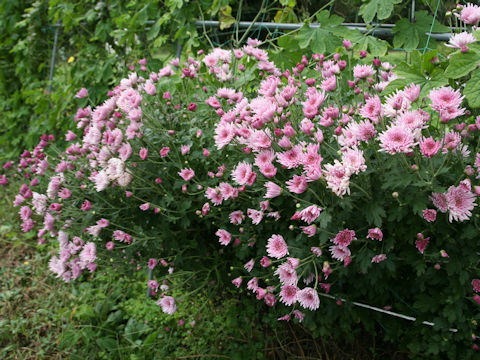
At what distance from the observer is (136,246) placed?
1.93 m

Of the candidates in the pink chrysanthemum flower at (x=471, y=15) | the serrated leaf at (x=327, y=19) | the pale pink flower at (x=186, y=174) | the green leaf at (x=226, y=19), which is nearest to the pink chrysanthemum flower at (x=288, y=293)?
the pale pink flower at (x=186, y=174)

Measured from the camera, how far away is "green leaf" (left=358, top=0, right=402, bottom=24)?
1864 millimetres

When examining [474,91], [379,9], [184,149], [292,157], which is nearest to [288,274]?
[292,157]

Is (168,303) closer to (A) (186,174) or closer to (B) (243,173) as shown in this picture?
(A) (186,174)

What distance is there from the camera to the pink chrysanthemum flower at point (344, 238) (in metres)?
1.30

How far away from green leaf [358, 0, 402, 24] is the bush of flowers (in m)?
0.24

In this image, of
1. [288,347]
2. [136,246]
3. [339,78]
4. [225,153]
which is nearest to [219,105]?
[225,153]

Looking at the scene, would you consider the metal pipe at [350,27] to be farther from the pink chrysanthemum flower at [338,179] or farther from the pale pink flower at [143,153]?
the pale pink flower at [143,153]

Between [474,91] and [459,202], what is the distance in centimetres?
34

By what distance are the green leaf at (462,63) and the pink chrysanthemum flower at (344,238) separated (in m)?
0.56

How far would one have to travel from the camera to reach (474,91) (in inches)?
48.6

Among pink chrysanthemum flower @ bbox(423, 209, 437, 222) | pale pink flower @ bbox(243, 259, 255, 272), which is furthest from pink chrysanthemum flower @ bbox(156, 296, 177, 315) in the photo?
pink chrysanthemum flower @ bbox(423, 209, 437, 222)

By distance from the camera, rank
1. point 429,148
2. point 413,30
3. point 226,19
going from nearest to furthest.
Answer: point 429,148 < point 413,30 < point 226,19

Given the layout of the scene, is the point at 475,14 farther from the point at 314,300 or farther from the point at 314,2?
the point at 314,2
